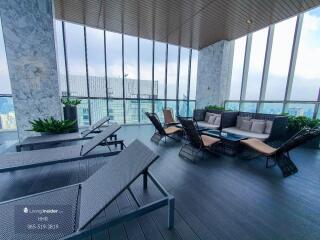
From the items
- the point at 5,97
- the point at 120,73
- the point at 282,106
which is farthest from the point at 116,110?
the point at 282,106

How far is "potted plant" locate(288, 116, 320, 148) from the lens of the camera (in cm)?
400

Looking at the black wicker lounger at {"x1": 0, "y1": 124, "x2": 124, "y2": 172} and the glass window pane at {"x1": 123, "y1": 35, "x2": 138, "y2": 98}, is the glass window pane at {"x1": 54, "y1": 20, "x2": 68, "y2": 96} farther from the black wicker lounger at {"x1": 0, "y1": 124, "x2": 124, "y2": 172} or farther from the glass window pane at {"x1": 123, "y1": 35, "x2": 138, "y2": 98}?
the black wicker lounger at {"x1": 0, "y1": 124, "x2": 124, "y2": 172}

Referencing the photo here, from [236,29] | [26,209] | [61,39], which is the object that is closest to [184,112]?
[236,29]

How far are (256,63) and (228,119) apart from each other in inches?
127

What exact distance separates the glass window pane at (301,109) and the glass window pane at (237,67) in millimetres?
2150

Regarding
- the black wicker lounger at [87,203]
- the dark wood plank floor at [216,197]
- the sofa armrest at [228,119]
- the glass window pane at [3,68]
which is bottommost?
the dark wood plank floor at [216,197]

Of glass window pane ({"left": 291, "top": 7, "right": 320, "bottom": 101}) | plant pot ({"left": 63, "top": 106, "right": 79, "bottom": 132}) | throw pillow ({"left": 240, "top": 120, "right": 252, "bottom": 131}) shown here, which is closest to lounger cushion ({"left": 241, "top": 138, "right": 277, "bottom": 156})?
throw pillow ({"left": 240, "top": 120, "right": 252, "bottom": 131})

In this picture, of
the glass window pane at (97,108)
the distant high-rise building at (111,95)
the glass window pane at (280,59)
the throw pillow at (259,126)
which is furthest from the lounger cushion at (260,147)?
the glass window pane at (97,108)

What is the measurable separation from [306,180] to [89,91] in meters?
6.98

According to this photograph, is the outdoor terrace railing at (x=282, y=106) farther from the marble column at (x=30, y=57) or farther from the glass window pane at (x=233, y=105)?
the marble column at (x=30, y=57)

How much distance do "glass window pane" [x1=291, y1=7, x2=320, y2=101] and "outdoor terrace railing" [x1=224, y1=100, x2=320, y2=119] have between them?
202 mm

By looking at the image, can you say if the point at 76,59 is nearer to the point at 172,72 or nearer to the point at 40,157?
the point at 172,72

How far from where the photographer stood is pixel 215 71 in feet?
23.9

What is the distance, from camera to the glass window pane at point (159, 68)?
23.5ft
